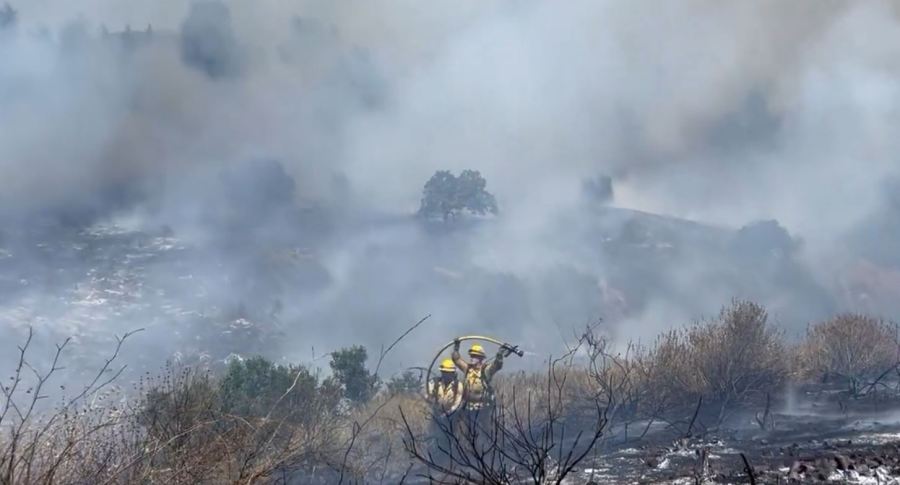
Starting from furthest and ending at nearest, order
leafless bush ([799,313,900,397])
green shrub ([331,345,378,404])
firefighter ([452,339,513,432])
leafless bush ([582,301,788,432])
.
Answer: green shrub ([331,345,378,404]), leafless bush ([799,313,900,397]), leafless bush ([582,301,788,432]), firefighter ([452,339,513,432])

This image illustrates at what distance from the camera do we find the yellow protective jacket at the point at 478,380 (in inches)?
516

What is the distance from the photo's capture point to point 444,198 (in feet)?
238

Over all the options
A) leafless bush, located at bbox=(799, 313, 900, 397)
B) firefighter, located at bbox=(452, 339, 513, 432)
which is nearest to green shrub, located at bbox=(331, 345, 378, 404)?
firefighter, located at bbox=(452, 339, 513, 432)

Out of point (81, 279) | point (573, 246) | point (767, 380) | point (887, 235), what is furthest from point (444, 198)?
point (767, 380)

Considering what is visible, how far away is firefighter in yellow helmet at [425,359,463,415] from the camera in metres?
13.3

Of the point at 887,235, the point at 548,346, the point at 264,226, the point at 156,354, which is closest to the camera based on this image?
the point at 156,354

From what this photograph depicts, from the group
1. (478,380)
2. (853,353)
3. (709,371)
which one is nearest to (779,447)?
(709,371)

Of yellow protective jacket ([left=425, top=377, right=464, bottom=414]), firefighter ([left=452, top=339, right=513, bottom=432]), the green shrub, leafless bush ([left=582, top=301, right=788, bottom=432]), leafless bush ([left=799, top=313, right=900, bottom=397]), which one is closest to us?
firefighter ([left=452, top=339, right=513, bottom=432])

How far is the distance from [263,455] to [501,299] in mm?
49902

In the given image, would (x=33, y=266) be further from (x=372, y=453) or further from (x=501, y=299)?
(x=372, y=453)

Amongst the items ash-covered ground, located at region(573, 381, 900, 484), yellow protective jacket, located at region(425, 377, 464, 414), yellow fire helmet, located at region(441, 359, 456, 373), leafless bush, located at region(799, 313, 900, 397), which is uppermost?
leafless bush, located at region(799, 313, 900, 397)

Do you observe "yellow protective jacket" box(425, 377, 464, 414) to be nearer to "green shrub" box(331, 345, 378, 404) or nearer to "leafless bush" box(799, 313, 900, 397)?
"green shrub" box(331, 345, 378, 404)

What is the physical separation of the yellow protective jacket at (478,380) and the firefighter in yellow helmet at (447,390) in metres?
0.21

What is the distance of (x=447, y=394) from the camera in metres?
13.5
